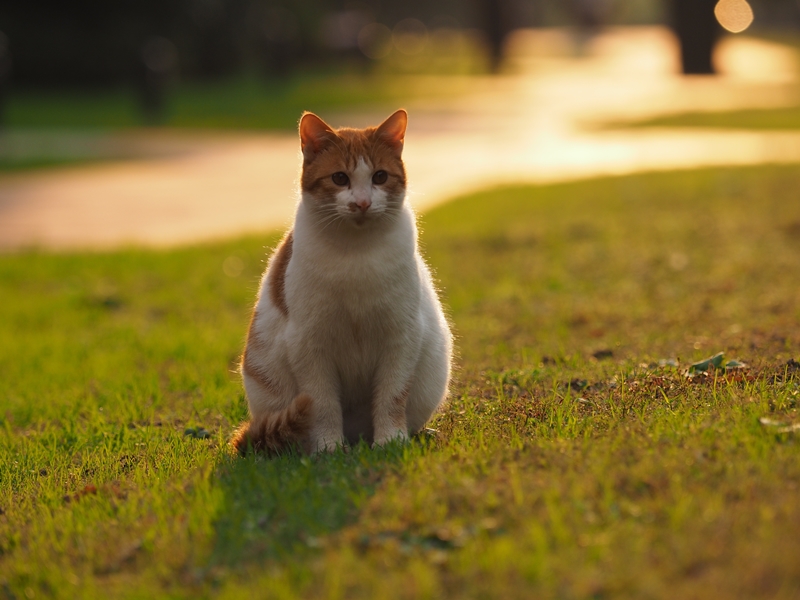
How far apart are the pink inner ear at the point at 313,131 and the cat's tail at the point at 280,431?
1.02 meters

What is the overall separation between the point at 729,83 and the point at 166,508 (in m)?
26.1

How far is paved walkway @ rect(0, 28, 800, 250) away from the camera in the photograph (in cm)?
1110

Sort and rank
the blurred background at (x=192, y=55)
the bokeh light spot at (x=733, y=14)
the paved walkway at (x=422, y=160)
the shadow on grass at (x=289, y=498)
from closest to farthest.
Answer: the shadow on grass at (x=289, y=498)
the paved walkway at (x=422, y=160)
the blurred background at (x=192, y=55)
the bokeh light spot at (x=733, y=14)

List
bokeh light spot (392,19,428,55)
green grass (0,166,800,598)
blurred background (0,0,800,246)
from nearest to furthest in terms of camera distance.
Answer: green grass (0,166,800,598), blurred background (0,0,800,246), bokeh light spot (392,19,428,55)

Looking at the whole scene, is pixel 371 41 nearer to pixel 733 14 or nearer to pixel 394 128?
pixel 733 14

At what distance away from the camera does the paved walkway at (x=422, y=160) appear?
11.1 metres

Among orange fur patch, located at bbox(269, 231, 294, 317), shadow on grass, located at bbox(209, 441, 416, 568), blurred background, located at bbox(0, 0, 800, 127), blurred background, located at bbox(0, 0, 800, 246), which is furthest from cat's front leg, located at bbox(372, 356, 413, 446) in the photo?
blurred background, located at bbox(0, 0, 800, 127)

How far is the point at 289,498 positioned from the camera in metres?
3.44

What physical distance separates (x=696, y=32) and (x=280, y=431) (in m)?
26.9

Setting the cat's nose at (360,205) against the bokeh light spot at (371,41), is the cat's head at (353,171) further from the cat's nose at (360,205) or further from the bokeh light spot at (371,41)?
the bokeh light spot at (371,41)

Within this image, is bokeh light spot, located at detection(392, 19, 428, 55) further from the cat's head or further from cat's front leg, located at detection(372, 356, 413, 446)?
cat's front leg, located at detection(372, 356, 413, 446)

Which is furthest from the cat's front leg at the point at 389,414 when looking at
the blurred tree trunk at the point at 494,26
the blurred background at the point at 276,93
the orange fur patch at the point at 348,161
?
the blurred tree trunk at the point at 494,26

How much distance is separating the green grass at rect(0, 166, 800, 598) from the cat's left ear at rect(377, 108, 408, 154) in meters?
1.23

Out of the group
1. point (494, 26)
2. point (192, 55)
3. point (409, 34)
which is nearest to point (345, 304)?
point (192, 55)
